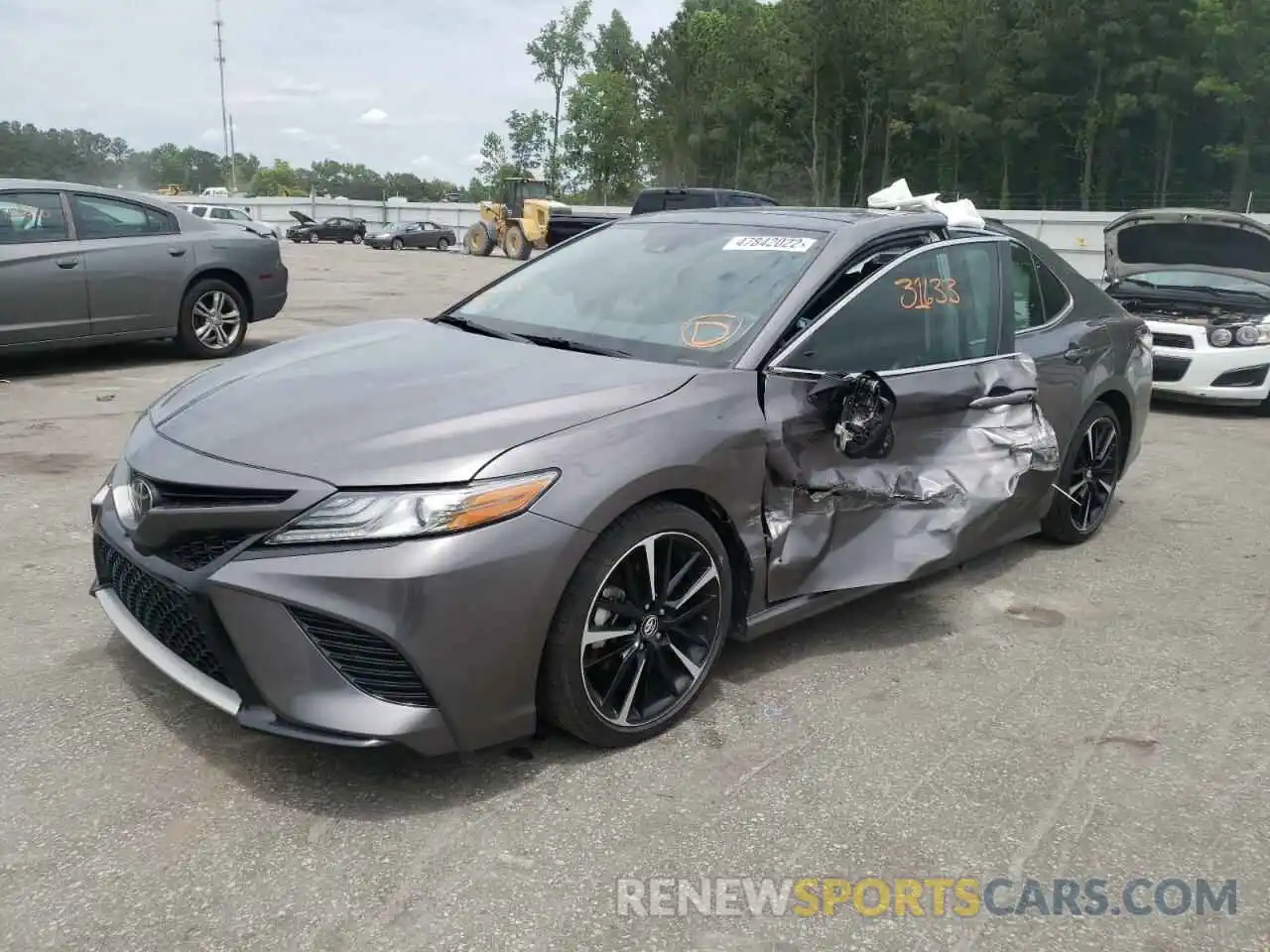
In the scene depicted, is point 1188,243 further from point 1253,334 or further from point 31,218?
point 31,218

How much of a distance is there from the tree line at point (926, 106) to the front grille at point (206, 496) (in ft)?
94.0

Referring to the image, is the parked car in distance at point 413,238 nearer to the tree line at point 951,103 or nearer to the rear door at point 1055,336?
the tree line at point 951,103

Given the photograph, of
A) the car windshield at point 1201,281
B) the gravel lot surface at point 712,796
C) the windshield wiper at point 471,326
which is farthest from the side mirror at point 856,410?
the car windshield at point 1201,281

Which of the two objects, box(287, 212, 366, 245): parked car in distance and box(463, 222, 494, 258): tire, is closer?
box(463, 222, 494, 258): tire

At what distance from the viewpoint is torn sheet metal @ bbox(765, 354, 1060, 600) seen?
3490 mm

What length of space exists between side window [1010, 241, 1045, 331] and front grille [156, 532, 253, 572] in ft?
11.0

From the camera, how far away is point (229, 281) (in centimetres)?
954

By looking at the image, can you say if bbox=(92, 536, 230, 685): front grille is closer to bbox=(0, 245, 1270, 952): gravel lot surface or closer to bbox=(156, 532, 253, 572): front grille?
bbox=(156, 532, 253, 572): front grille

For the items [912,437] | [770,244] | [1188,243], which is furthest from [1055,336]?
[1188,243]

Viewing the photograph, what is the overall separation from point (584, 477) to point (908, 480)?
149 cm

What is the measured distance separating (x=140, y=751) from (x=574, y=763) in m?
1.20

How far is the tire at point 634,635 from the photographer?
2895mm

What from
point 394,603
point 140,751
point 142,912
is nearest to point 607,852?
point 394,603

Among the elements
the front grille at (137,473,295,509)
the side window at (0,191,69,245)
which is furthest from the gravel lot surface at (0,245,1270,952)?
the side window at (0,191,69,245)
